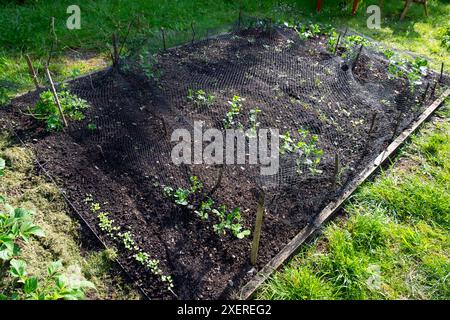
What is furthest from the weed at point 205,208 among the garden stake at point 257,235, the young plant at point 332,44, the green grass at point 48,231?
the young plant at point 332,44

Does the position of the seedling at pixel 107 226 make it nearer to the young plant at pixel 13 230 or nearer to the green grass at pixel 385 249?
the young plant at pixel 13 230

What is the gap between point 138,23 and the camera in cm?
470

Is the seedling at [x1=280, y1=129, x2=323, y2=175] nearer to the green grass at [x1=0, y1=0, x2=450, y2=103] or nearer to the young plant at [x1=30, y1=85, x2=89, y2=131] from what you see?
the young plant at [x1=30, y1=85, x2=89, y2=131]

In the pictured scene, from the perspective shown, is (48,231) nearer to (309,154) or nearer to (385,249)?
(309,154)

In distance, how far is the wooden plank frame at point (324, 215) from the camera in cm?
244

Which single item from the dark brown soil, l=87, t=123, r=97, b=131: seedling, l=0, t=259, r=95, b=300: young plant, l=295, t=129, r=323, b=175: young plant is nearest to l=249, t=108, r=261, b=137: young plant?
the dark brown soil

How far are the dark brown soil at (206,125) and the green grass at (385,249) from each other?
0.70ft

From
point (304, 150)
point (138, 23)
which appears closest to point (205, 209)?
point (304, 150)

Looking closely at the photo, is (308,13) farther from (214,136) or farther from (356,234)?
(356,234)

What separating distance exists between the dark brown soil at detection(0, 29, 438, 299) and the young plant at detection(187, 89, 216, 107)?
0.08 metres

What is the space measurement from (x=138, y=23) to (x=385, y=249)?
3834 millimetres

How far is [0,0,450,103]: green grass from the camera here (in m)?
4.54
